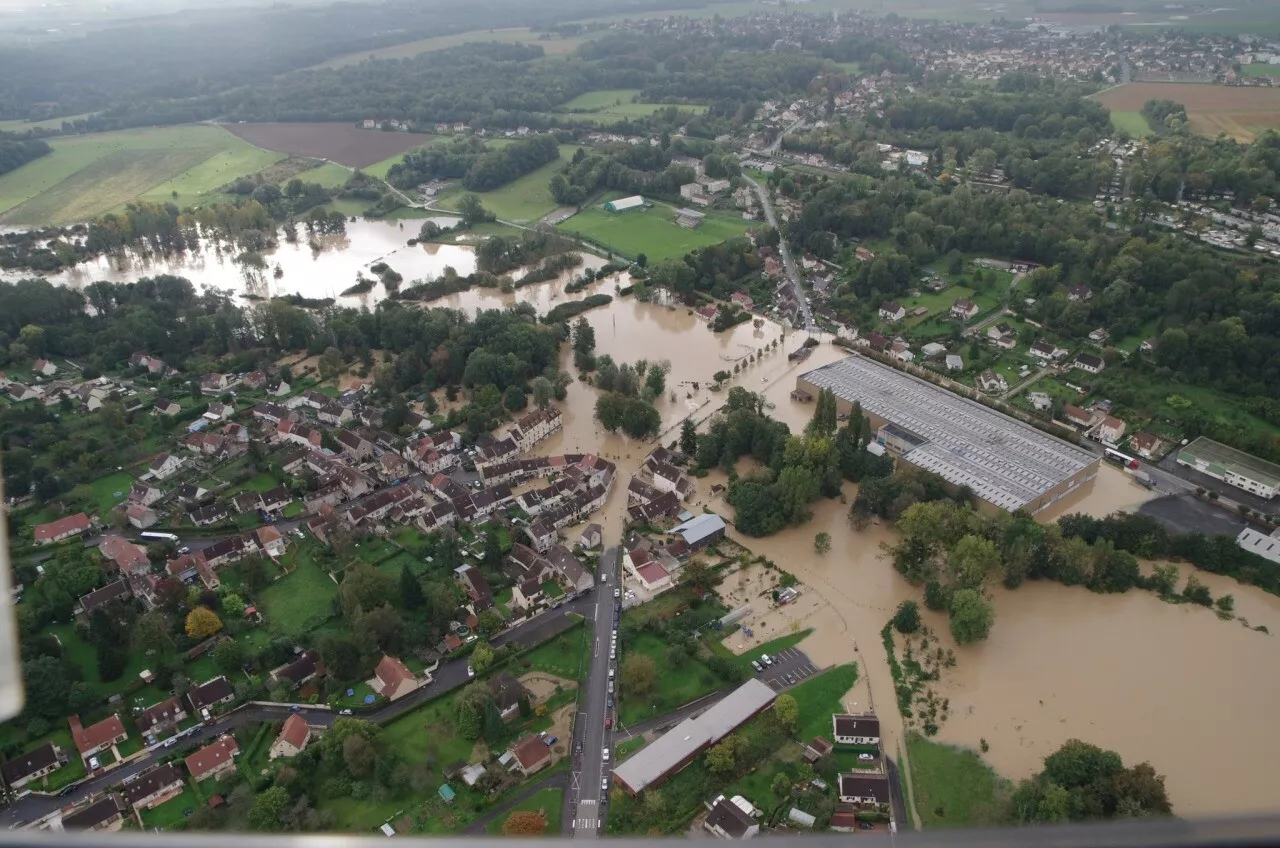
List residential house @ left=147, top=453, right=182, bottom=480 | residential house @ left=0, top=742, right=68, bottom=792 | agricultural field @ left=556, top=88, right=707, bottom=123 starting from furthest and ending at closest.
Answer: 1. agricultural field @ left=556, top=88, right=707, bottom=123
2. residential house @ left=147, top=453, right=182, bottom=480
3. residential house @ left=0, top=742, right=68, bottom=792

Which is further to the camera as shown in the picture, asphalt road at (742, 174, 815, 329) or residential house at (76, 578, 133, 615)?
asphalt road at (742, 174, 815, 329)

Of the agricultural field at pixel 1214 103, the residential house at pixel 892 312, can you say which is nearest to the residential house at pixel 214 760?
the residential house at pixel 892 312

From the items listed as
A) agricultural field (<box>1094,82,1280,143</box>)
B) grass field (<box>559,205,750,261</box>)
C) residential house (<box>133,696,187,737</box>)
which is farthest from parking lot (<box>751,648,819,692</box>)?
agricultural field (<box>1094,82,1280,143</box>)

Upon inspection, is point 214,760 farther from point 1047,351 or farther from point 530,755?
point 1047,351

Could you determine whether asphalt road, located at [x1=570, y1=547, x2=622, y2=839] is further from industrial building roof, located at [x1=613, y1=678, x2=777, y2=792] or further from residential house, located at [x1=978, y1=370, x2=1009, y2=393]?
residential house, located at [x1=978, y1=370, x2=1009, y2=393]


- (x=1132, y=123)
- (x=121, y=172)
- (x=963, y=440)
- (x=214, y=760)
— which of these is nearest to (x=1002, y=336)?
(x=963, y=440)
